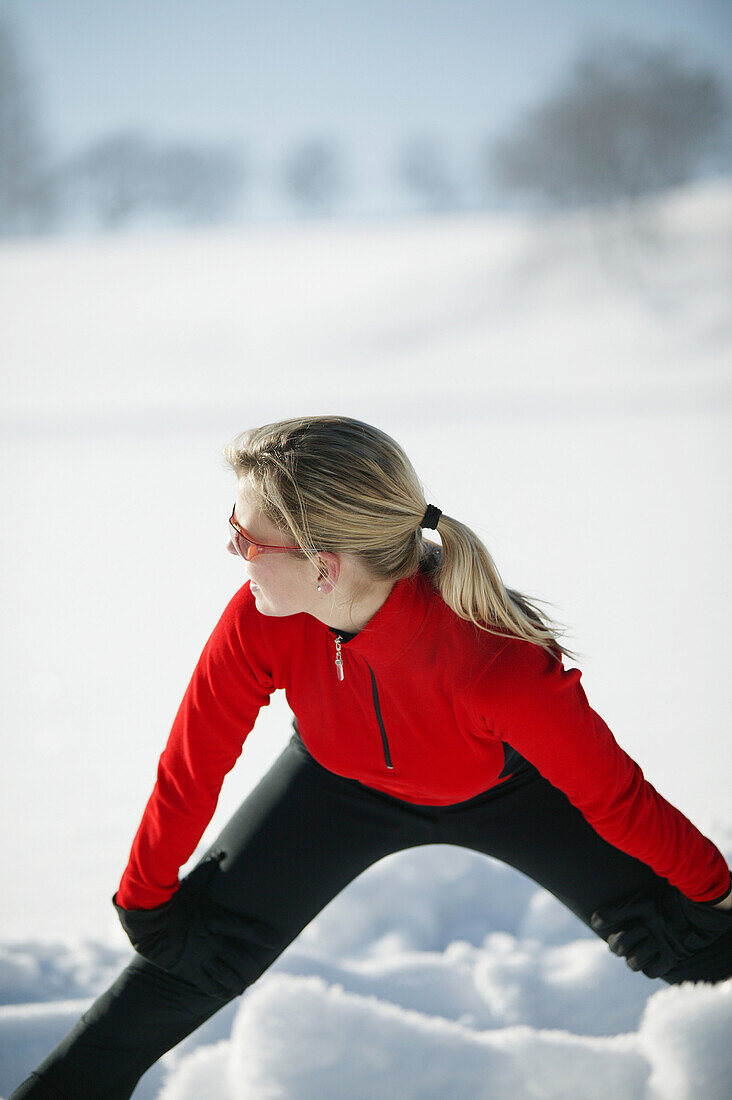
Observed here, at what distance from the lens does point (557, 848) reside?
1244 mm

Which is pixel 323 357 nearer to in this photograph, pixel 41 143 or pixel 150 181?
pixel 150 181

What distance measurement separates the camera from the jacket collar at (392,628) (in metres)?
1.14

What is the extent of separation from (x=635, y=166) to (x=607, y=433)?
1673mm

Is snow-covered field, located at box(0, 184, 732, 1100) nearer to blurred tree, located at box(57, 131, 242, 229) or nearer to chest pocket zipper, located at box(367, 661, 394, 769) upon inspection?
blurred tree, located at box(57, 131, 242, 229)

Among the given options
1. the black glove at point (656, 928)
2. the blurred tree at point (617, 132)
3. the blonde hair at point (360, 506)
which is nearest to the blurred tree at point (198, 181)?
the blurred tree at point (617, 132)

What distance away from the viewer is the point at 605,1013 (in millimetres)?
1578

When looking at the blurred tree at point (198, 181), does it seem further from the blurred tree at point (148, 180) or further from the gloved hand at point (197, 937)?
the gloved hand at point (197, 937)

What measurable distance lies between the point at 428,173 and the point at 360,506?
492cm

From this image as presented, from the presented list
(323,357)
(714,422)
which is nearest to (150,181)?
(323,357)

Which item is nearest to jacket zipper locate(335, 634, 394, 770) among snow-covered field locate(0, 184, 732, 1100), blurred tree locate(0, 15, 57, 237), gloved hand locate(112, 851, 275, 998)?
gloved hand locate(112, 851, 275, 998)

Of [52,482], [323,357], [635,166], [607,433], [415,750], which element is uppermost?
[635,166]

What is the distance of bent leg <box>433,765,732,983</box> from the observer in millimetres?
1234

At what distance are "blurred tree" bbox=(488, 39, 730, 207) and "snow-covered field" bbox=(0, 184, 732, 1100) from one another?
20cm

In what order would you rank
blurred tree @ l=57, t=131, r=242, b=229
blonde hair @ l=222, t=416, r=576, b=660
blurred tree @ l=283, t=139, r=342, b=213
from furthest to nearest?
blurred tree @ l=283, t=139, r=342, b=213, blurred tree @ l=57, t=131, r=242, b=229, blonde hair @ l=222, t=416, r=576, b=660
